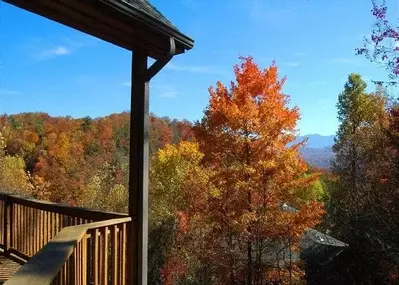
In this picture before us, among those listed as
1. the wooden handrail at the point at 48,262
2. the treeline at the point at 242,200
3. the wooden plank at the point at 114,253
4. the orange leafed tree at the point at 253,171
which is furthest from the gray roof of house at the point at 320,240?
the wooden handrail at the point at 48,262

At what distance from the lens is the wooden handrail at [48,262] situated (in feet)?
4.57

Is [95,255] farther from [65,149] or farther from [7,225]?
[65,149]

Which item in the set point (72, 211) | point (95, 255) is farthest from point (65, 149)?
point (95, 255)

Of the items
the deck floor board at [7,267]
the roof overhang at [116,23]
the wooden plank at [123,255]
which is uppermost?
the roof overhang at [116,23]

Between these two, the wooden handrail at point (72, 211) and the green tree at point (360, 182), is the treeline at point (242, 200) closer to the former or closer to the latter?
the green tree at point (360, 182)

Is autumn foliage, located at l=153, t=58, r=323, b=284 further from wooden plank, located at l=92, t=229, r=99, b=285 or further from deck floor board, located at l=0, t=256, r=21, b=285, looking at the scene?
wooden plank, located at l=92, t=229, r=99, b=285

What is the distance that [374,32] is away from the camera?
308 inches

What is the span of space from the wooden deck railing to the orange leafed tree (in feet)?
31.8

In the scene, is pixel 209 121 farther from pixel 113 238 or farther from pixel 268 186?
pixel 113 238

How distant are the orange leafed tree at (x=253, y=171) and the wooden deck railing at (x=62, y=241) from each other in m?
9.69

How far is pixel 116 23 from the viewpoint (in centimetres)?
381

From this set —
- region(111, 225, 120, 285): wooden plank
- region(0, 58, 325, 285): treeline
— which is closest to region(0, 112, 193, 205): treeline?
region(0, 58, 325, 285): treeline

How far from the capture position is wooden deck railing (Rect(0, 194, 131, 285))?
1738mm

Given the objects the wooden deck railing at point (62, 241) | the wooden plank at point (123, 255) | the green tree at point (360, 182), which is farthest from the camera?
the green tree at point (360, 182)
